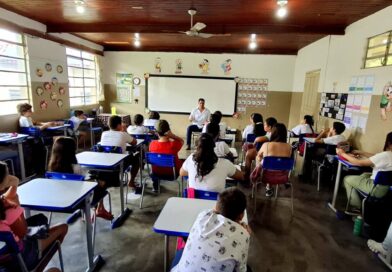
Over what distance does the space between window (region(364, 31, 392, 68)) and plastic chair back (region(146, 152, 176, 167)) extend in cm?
359

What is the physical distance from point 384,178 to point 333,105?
317 centimetres

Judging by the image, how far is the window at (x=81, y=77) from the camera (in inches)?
275

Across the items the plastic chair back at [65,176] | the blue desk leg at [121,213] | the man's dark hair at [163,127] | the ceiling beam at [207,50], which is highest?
the ceiling beam at [207,50]

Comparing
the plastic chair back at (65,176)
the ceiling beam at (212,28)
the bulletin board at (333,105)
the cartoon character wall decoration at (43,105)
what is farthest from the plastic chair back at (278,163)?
the cartoon character wall decoration at (43,105)

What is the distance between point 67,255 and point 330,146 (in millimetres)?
4015

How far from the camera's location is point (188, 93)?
27.7 feet

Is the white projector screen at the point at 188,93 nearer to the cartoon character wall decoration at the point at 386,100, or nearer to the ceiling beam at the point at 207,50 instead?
the ceiling beam at the point at 207,50

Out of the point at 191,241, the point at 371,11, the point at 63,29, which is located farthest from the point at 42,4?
the point at 371,11

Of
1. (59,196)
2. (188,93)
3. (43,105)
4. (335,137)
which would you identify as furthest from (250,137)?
(43,105)

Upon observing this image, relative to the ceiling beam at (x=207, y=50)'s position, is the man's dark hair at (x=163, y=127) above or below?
below

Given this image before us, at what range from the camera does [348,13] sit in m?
4.32

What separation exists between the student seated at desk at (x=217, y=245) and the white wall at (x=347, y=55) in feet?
12.9

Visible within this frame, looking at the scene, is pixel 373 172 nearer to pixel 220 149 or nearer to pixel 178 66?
pixel 220 149

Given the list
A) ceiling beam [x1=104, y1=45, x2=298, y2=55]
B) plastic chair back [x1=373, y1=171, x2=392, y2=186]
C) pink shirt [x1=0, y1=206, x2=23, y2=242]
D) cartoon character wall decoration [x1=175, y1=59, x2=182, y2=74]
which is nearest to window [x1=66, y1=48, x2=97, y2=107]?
ceiling beam [x1=104, y1=45, x2=298, y2=55]
